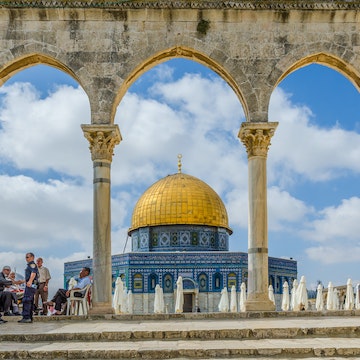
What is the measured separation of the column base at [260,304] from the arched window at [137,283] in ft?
91.1

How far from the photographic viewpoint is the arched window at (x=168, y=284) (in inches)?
1602

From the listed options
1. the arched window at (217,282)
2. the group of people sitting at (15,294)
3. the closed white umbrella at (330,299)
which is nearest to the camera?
the group of people sitting at (15,294)

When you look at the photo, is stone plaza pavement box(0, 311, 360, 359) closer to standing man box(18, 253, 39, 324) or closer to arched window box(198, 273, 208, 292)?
standing man box(18, 253, 39, 324)

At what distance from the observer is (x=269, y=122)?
13836mm

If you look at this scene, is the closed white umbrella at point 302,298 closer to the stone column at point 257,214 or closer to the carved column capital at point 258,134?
the stone column at point 257,214

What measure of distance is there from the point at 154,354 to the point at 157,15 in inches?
312

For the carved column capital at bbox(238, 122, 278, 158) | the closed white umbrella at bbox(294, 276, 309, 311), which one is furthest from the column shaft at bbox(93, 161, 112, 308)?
the closed white umbrella at bbox(294, 276, 309, 311)

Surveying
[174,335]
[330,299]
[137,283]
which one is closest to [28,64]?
[174,335]

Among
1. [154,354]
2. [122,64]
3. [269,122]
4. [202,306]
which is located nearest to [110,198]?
[122,64]

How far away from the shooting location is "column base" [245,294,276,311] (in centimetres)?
1329

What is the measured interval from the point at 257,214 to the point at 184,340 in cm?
465

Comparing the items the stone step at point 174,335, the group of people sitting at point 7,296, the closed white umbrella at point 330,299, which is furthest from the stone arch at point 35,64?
the closed white umbrella at point 330,299

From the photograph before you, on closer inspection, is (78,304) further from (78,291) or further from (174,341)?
(174,341)

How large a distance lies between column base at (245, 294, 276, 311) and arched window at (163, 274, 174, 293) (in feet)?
90.5
